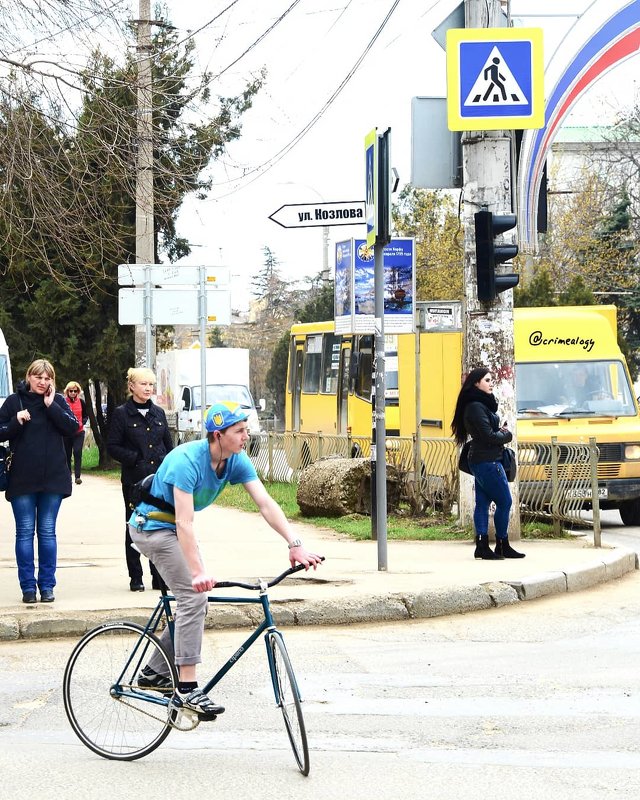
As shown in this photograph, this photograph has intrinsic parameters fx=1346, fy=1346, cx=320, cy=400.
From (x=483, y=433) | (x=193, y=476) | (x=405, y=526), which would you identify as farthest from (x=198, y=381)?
(x=193, y=476)

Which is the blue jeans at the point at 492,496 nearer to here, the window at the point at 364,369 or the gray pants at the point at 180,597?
the gray pants at the point at 180,597

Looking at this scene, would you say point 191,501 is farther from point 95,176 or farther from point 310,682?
point 95,176

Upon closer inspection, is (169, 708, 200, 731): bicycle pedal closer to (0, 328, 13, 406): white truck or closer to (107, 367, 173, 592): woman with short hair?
(107, 367, 173, 592): woman with short hair

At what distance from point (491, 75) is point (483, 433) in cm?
345

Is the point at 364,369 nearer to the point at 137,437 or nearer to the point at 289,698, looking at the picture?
the point at 137,437

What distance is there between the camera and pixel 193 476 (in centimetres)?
568

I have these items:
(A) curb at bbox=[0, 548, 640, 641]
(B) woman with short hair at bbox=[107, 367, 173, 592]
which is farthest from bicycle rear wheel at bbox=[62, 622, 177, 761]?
(B) woman with short hair at bbox=[107, 367, 173, 592]

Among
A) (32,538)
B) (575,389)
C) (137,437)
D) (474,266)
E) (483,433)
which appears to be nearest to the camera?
(32,538)

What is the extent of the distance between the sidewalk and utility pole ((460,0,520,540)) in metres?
1.62

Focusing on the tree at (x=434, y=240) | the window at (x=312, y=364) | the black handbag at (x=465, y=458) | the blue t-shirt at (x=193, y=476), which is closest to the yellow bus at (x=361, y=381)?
the window at (x=312, y=364)

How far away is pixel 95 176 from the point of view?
523 inches

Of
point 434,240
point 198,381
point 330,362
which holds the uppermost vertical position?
point 434,240

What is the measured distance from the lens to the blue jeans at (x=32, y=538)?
9852mm

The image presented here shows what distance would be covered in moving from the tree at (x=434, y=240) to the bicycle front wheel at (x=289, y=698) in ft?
130
